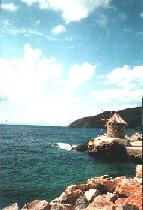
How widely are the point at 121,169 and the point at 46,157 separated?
15071 millimetres

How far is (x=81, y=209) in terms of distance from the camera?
16078 mm

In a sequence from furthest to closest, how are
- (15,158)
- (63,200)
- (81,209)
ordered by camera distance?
(15,158) → (63,200) → (81,209)

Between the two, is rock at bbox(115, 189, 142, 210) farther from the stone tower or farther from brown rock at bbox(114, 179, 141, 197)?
the stone tower

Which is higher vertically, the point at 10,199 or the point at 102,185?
the point at 102,185

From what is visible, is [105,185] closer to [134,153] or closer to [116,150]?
[134,153]

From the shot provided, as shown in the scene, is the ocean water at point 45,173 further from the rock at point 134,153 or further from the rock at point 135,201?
the rock at point 135,201

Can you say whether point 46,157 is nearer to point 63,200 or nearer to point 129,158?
point 129,158

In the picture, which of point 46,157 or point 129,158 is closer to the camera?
point 129,158

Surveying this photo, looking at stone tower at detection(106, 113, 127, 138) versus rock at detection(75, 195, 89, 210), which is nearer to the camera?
rock at detection(75, 195, 89, 210)

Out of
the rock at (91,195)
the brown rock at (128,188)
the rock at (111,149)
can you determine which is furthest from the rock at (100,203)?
the rock at (111,149)

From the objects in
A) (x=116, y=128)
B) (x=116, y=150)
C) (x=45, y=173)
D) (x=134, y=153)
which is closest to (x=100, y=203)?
(x=45, y=173)

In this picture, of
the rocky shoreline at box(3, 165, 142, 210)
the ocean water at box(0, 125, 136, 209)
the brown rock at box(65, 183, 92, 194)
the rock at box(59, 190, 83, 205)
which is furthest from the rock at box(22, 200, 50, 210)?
the ocean water at box(0, 125, 136, 209)

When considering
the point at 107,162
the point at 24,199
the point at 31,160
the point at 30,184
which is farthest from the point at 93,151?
the point at 24,199

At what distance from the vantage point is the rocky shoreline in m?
15.6
